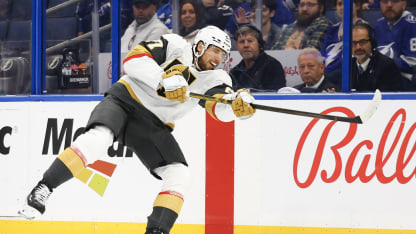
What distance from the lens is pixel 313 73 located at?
4320mm

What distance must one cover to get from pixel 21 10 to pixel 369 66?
81.4 inches

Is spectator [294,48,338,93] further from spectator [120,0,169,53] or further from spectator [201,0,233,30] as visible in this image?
spectator [120,0,169,53]

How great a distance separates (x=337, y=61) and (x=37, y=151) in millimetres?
1796

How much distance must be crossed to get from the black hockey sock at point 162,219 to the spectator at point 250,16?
3.64 feet

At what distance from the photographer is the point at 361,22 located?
13.9 feet

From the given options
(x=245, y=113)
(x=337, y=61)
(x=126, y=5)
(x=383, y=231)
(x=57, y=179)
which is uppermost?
(x=126, y=5)

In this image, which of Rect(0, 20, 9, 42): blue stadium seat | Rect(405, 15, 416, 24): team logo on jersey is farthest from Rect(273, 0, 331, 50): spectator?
Rect(0, 20, 9, 42): blue stadium seat

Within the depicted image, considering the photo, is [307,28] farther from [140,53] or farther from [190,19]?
[140,53]

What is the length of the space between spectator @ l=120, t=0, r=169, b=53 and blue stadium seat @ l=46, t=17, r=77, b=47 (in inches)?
12.1

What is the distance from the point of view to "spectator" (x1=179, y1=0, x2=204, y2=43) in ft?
14.6

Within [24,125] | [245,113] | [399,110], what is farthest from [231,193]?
[24,125]

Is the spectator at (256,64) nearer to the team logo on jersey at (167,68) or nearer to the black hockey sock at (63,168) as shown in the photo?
the team logo on jersey at (167,68)

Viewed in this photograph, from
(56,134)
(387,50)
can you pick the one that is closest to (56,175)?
(56,134)

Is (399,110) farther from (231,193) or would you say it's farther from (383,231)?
(231,193)
